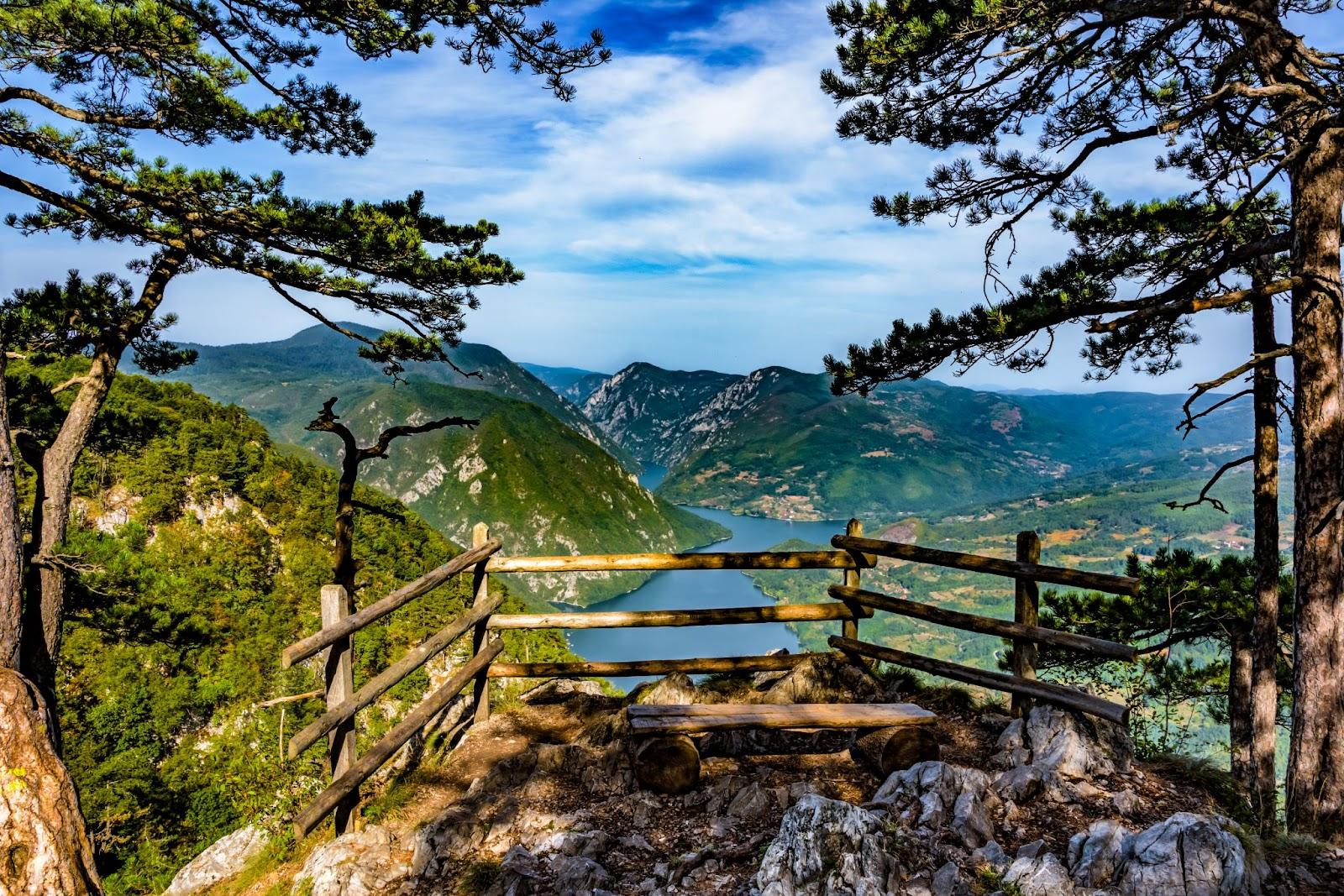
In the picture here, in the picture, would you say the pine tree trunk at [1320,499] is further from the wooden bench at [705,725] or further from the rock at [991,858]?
the rock at [991,858]

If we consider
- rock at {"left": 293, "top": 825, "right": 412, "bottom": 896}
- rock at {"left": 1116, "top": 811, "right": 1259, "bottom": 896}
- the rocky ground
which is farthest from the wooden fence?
rock at {"left": 1116, "top": 811, "right": 1259, "bottom": 896}

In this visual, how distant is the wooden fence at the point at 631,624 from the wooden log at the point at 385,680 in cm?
1

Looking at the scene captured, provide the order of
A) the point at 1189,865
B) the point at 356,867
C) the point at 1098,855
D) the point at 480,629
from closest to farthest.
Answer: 1. the point at 1189,865
2. the point at 1098,855
3. the point at 356,867
4. the point at 480,629

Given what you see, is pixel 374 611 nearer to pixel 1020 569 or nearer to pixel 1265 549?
pixel 1020 569

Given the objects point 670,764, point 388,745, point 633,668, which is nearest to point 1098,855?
point 670,764

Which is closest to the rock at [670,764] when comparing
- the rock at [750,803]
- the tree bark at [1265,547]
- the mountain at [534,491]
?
the rock at [750,803]

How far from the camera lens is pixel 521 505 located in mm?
144875

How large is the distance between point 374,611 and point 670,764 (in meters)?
2.70

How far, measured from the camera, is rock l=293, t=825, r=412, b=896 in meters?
4.40

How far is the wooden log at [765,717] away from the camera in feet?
17.3

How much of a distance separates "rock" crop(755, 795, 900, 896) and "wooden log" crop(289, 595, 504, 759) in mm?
2900

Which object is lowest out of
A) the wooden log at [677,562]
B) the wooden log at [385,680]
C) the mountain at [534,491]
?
the mountain at [534,491]

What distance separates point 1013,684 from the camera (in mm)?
6289

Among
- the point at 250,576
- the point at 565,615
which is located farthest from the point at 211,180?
the point at 250,576
